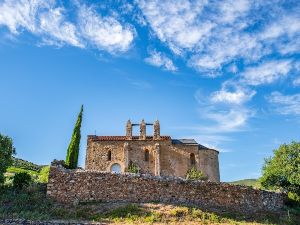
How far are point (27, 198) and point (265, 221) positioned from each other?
54.3 feet

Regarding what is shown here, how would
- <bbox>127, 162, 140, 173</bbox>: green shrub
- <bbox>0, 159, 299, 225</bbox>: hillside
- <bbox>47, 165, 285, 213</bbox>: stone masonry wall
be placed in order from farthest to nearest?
1. <bbox>127, 162, 140, 173</bbox>: green shrub
2. <bbox>47, 165, 285, 213</bbox>: stone masonry wall
3. <bbox>0, 159, 299, 225</bbox>: hillside

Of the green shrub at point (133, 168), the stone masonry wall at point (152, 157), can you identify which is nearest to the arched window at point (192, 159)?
the stone masonry wall at point (152, 157)

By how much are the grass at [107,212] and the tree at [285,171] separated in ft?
27.3

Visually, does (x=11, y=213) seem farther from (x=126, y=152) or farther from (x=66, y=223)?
(x=126, y=152)

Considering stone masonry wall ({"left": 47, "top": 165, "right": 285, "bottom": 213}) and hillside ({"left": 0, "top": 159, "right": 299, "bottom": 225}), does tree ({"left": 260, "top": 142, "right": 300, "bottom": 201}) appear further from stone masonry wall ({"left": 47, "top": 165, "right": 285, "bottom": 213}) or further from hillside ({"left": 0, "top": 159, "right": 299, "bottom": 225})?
hillside ({"left": 0, "top": 159, "right": 299, "bottom": 225})

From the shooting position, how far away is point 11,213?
22234mm

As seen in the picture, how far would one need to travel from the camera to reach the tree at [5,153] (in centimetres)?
2746

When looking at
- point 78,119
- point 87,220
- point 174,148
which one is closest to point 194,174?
point 174,148

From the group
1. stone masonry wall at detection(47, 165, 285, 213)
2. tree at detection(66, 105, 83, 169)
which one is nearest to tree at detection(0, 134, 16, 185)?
stone masonry wall at detection(47, 165, 285, 213)

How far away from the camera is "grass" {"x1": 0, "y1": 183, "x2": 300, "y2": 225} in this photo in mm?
22656

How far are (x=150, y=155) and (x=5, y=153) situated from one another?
24.5 m

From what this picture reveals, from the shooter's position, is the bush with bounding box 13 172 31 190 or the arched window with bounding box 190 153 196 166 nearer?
the bush with bounding box 13 172 31 190

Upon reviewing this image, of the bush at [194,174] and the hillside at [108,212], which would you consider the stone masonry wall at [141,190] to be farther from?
the bush at [194,174]

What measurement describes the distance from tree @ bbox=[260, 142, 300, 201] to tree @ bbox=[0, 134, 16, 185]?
23.9 m
